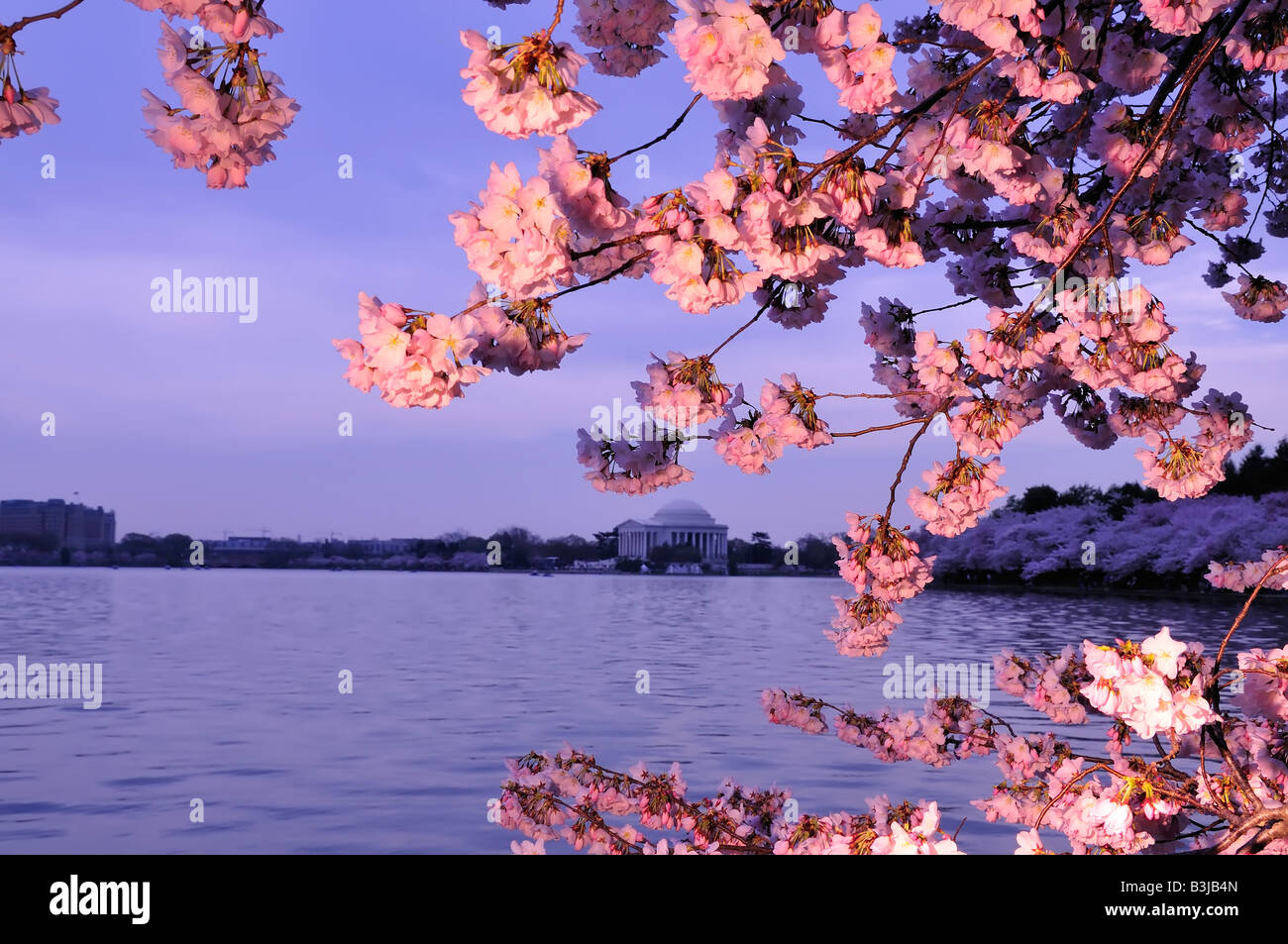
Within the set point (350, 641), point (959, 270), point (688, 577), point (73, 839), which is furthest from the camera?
point (688, 577)

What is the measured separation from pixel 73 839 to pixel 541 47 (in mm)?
10024

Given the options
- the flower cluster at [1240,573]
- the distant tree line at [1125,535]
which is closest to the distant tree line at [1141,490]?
the distant tree line at [1125,535]

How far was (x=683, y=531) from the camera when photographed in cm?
10731

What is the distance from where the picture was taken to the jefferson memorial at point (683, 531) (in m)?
107

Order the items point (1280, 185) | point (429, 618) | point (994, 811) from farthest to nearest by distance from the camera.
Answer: point (429, 618) < point (1280, 185) < point (994, 811)

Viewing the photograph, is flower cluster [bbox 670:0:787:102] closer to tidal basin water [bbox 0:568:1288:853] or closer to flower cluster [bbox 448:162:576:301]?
flower cluster [bbox 448:162:576:301]

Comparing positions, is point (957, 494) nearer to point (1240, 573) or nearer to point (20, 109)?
point (1240, 573)

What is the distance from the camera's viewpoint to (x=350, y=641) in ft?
98.1

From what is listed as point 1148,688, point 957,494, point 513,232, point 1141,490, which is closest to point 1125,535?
point 1141,490

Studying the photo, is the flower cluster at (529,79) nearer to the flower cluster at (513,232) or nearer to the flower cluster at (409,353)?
the flower cluster at (513,232)

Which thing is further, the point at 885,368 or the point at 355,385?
the point at 885,368
